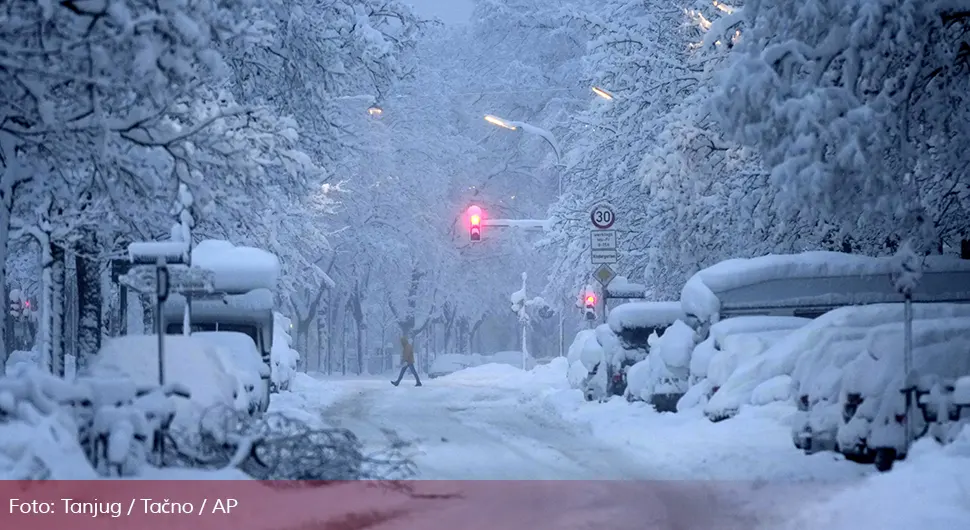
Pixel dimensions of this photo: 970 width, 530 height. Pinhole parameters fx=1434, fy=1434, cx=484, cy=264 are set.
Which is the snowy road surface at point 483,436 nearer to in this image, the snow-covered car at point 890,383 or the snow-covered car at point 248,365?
the snow-covered car at point 248,365

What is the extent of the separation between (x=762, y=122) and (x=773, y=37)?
103cm

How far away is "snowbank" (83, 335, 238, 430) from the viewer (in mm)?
13867

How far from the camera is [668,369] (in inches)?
902

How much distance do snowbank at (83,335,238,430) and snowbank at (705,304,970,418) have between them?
21.5 ft

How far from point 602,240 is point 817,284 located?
25.3 ft

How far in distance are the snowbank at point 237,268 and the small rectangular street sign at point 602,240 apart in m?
6.51

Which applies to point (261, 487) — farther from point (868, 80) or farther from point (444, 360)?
point (444, 360)

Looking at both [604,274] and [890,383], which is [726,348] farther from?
[604,274]

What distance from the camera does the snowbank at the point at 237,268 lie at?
27.4 meters

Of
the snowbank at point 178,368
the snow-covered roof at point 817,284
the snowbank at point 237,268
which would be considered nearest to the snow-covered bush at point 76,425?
the snowbank at point 178,368

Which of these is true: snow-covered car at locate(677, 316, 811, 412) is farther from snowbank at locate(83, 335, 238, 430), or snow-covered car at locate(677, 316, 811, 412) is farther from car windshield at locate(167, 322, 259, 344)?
car windshield at locate(167, 322, 259, 344)

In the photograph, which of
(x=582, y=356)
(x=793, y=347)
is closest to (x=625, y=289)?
(x=582, y=356)

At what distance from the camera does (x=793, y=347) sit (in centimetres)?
1855

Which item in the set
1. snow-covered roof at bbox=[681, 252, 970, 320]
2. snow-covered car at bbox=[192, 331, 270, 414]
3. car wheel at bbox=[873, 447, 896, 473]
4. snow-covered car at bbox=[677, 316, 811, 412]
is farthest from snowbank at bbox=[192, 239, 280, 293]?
car wheel at bbox=[873, 447, 896, 473]
